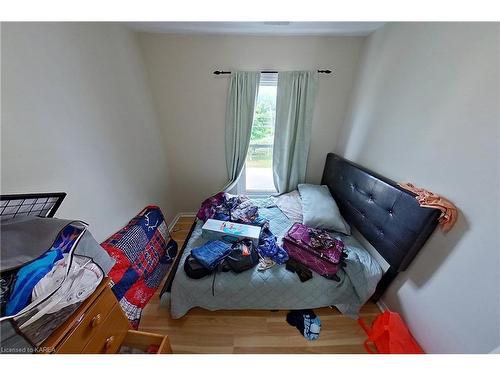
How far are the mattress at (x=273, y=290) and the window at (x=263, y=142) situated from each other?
1348 millimetres

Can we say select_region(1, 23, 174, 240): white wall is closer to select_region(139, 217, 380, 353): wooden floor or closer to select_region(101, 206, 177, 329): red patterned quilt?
select_region(101, 206, 177, 329): red patterned quilt

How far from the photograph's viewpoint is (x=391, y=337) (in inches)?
44.6

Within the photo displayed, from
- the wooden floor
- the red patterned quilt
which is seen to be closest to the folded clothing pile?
the red patterned quilt

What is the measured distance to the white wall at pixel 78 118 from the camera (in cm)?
80

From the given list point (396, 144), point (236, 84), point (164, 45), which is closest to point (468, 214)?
point (396, 144)

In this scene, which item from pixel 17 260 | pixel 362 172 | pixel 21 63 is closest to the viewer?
pixel 17 260

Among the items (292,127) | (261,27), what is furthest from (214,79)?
(292,127)

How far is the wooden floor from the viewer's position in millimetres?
1162

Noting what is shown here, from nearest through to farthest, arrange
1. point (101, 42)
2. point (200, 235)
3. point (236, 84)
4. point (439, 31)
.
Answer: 1. point (439, 31)
2. point (101, 42)
3. point (200, 235)
4. point (236, 84)

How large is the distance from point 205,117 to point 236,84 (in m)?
0.51

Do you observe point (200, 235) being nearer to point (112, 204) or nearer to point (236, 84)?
point (112, 204)

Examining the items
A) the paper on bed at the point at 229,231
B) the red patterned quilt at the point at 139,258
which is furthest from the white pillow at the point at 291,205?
the red patterned quilt at the point at 139,258

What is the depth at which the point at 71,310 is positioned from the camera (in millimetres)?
630

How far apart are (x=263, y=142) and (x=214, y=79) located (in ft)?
2.92
